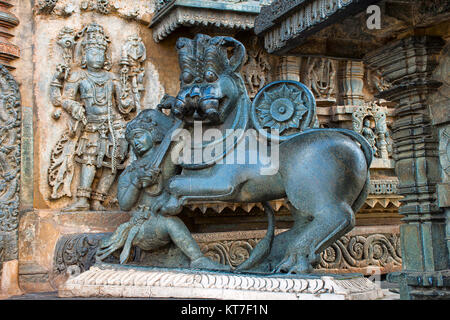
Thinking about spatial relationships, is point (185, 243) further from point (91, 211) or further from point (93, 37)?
point (93, 37)

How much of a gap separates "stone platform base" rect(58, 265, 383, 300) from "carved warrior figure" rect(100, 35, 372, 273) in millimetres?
297

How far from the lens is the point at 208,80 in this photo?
4578 millimetres

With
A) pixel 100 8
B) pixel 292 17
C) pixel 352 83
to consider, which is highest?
pixel 100 8

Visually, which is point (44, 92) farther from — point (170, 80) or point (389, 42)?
point (389, 42)

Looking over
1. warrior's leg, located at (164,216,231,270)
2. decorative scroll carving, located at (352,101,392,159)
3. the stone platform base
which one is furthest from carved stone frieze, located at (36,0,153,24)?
the stone platform base

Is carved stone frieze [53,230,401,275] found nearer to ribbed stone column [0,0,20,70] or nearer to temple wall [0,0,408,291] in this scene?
temple wall [0,0,408,291]

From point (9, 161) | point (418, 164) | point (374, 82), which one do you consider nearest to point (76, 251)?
point (9, 161)

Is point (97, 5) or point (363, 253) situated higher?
point (97, 5)

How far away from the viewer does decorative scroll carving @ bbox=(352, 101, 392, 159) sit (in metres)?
7.91

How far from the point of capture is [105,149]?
684 centimetres

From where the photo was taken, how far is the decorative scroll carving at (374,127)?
26.0 feet

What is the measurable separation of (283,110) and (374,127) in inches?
161

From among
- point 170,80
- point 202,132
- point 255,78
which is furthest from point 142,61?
point 202,132

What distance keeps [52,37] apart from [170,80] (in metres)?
1.66
